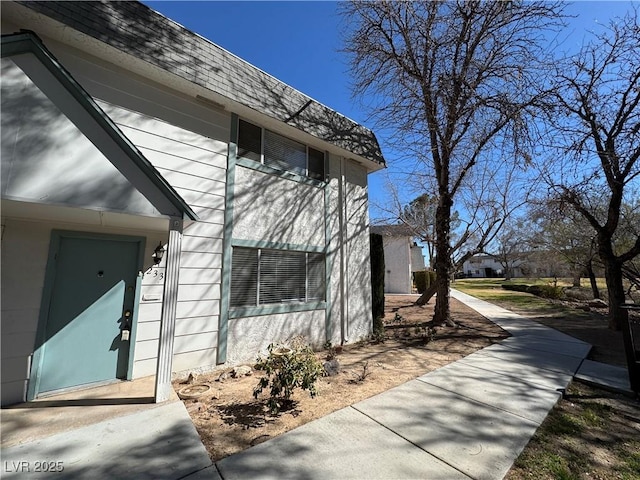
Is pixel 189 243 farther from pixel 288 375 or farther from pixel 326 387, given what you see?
pixel 326 387

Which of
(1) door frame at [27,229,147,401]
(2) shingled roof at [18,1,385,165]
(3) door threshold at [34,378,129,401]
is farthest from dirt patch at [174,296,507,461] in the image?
(2) shingled roof at [18,1,385,165]

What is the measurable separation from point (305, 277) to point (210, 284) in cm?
256

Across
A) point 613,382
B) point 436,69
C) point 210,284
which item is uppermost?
point 436,69

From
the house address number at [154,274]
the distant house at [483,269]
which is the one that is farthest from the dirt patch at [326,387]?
the distant house at [483,269]

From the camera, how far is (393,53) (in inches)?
354

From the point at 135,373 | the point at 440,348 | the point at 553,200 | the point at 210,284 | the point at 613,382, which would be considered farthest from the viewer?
the point at 553,200

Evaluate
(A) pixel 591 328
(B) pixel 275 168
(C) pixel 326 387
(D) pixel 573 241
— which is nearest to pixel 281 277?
(B) pixel 275 168

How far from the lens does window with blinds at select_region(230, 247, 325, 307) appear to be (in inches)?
235

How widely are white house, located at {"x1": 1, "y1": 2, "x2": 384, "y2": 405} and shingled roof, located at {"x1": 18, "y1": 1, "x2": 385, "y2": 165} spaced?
0.10ft

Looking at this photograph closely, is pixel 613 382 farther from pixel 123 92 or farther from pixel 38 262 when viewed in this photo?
pixel 123 92

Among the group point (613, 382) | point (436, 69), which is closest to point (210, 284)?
point (613, 382)

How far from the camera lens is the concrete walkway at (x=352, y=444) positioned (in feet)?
8.61

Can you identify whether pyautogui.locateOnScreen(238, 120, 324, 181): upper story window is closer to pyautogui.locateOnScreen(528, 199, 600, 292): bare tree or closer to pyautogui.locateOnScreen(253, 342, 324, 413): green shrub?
pyautogui.locateOnScreen(253, 342, 324, 413): green shrub

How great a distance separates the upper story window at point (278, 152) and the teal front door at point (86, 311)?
3.21 m
